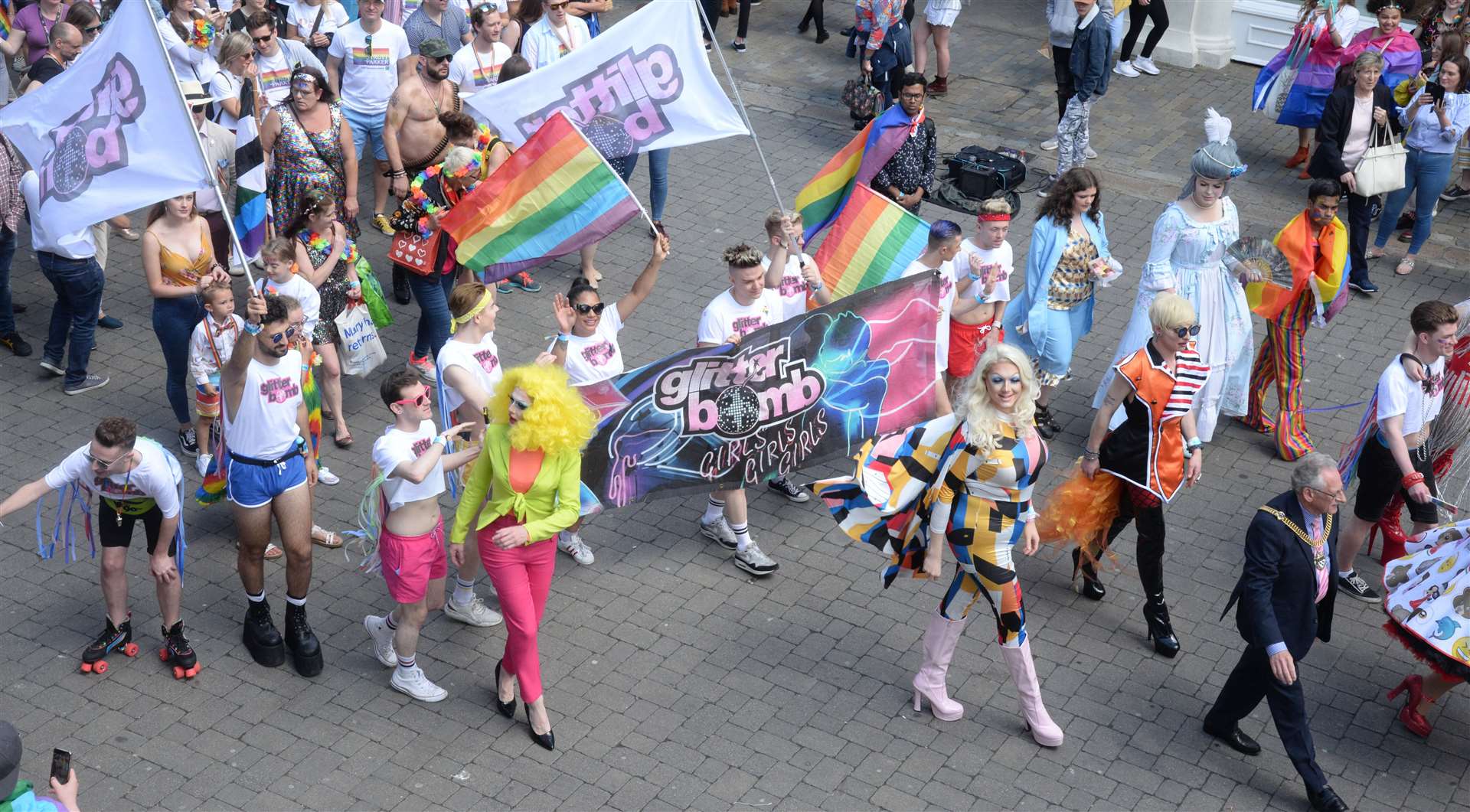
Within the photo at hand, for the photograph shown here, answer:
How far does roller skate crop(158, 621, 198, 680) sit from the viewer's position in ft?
24.1

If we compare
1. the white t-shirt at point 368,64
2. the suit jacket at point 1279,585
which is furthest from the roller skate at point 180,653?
the white t-shirt at point 368,64

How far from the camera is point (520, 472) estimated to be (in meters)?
6.65

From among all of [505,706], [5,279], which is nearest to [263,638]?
[505,706]

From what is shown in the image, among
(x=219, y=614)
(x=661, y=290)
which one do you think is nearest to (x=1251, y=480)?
(x=661, y=290)

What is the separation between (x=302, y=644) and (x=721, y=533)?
2380mm

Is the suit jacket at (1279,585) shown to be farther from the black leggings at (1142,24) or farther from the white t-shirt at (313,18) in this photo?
the black leggings at (1142,24)

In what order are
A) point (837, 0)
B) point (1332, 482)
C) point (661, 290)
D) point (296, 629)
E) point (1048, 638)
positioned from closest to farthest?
point (1332, 482), point (296, 629), point (1048, 638), point (661, 290), point (837, 0)

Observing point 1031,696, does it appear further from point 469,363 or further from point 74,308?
point 74,308

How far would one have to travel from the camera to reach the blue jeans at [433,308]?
971 cm

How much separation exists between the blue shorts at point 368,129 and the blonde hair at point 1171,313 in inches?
256

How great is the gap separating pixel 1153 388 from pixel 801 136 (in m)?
7.26

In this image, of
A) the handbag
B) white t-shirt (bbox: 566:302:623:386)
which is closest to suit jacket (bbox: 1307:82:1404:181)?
the handbag

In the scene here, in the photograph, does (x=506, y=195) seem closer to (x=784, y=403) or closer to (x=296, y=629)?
(x=784, y=403)

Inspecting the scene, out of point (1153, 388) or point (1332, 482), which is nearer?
point (1332, 482)
